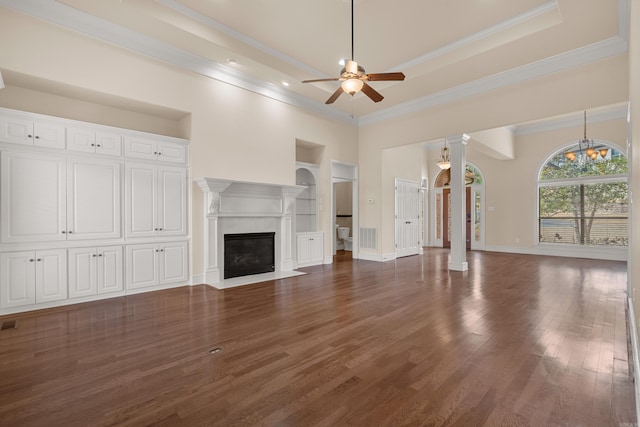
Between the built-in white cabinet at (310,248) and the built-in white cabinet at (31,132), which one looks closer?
the built-in white cabinet at (31,132)

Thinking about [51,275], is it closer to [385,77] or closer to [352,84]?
[352,84]

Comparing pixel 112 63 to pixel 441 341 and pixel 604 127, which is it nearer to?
pixel 441 341

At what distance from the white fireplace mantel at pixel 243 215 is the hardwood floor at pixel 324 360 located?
985mm

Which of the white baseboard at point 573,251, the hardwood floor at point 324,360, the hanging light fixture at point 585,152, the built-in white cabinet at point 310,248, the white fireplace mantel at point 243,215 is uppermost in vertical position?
the hanging light fixture at point 585,152

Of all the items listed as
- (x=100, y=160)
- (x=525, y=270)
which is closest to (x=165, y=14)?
(x=100, y=160)

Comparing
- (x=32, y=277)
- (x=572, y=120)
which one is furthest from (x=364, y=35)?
(x=572, y=120)

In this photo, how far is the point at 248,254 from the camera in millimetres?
5883

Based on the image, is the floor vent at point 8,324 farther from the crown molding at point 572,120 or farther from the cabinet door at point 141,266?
the crown molding at point 572,120

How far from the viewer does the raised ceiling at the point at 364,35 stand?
3.93 meters

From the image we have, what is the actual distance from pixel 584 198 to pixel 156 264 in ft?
35.0

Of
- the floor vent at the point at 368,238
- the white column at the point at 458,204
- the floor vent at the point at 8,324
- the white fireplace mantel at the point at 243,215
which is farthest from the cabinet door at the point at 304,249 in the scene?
the floor vent at the point at 8,324

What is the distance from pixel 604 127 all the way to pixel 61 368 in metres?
11.5

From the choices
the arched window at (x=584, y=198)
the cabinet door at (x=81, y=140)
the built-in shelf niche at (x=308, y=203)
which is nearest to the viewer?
the cabinet door at (x=81, y=140)

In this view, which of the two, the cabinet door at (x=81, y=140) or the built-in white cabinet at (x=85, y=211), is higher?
the cabinet door at (x=81, y=140)
